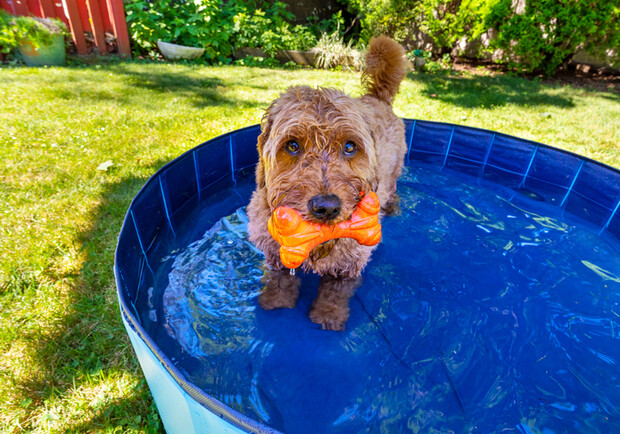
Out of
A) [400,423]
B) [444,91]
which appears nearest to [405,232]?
[400,423]

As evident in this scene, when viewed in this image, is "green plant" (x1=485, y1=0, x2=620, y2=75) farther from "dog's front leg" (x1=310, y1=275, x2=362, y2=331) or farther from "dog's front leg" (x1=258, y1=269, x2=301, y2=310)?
"dog's front leg" (x1=258, y1=269, x2=301, y2=310)

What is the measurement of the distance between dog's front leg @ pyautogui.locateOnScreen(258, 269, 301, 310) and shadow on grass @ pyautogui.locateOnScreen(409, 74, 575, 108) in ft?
20.7

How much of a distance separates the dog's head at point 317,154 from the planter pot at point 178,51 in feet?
27.3

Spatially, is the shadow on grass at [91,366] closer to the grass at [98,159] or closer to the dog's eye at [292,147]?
the grass at [98,159]

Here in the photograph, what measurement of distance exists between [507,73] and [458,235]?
906 centimetres

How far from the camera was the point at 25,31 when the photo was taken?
24.6ft

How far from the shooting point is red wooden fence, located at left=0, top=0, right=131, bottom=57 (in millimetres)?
8781

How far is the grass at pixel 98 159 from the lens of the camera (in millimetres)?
2119

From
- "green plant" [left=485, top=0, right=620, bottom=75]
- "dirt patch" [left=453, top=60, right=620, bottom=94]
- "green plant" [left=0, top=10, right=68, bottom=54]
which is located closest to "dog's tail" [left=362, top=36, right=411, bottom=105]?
"green plant" [left=485, top=0, right=620, bottom=75]

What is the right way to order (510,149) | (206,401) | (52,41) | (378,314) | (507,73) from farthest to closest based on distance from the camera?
(507,73), (52,41), (510,149), (378,314), (206,401)

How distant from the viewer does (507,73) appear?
413 inches

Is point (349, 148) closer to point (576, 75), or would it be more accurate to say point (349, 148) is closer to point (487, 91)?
point (487, 91)

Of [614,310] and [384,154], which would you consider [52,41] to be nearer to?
[384,154]

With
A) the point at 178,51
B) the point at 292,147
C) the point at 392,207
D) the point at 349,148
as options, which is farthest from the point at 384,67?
the point at 178,51
